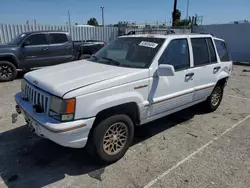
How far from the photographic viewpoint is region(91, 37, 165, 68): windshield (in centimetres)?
345

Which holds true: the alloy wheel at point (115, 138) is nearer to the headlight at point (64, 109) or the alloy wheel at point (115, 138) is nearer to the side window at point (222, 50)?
the headlight at point (64, 109)

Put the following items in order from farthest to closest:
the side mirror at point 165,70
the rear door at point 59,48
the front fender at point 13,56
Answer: the rear door at point 59,48
the front fender at point 13,56
the side mirror at point 165,70

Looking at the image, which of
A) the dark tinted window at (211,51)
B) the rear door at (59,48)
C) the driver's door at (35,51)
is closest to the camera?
the dark tinted window at (211,51)

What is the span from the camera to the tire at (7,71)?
25.9 feet

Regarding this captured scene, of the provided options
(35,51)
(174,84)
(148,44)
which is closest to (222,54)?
(174,84)

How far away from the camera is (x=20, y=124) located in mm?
→ 4402

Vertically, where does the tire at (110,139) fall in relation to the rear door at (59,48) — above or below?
below

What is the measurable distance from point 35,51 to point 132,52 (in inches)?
242

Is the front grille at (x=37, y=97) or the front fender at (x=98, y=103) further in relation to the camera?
the front grille at (x=37, y=97)

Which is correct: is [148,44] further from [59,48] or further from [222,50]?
[59,48]

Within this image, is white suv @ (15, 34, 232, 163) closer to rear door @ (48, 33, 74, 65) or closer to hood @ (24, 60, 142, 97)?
hood @ (24, 60, 142, 97)

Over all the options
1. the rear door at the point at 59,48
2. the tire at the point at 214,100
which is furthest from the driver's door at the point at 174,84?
the rear door at the point at 59,48

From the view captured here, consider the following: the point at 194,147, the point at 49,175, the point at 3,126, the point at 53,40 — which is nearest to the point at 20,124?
the point at 3,126

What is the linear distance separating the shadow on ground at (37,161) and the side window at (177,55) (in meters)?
1.37
